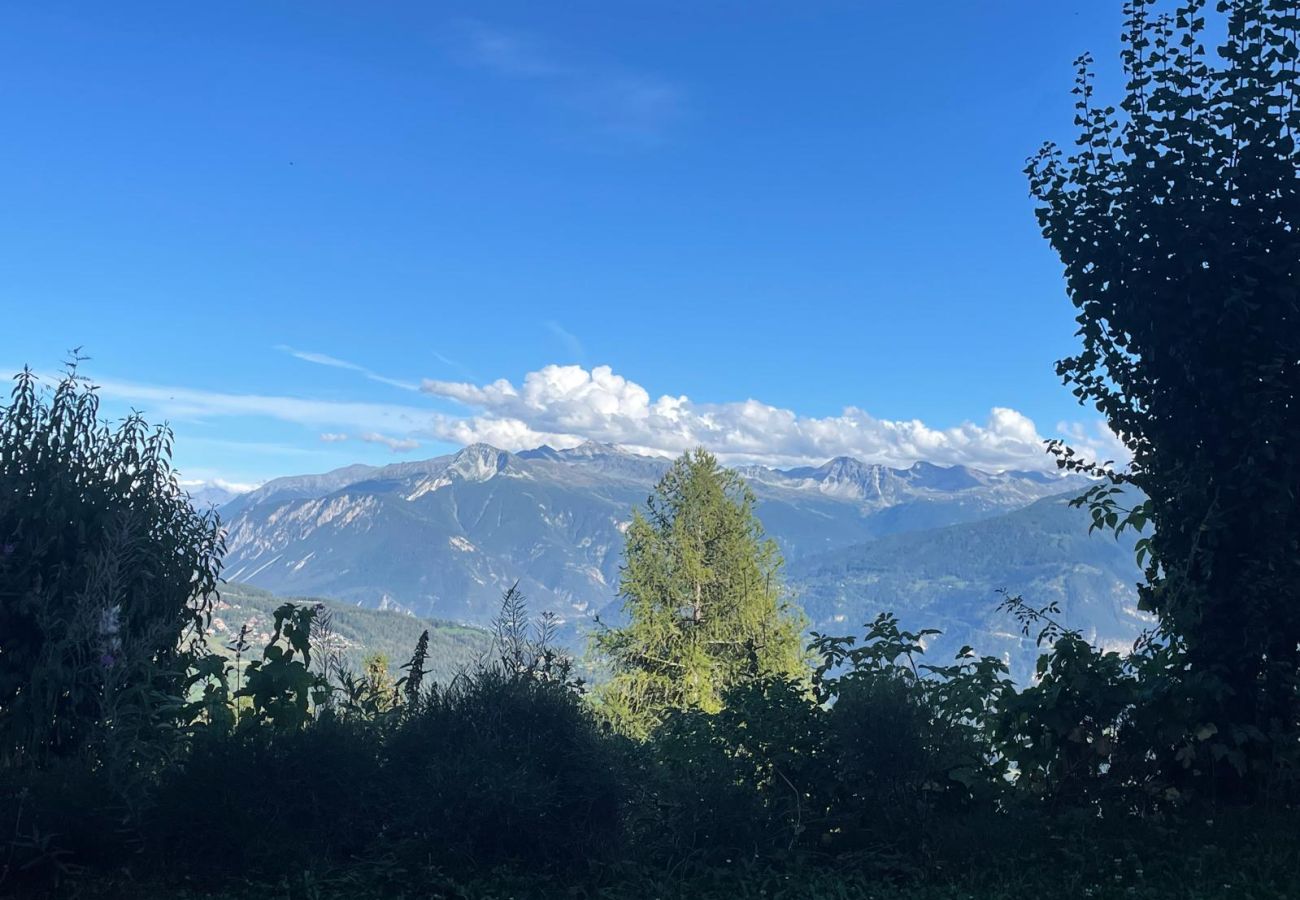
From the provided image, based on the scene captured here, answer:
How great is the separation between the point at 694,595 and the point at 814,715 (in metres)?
26.1

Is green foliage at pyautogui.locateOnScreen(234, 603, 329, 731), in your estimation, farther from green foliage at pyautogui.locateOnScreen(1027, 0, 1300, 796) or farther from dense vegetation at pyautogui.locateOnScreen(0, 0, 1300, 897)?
green foliage at pyautogui.locateOnScreen(1027, 0, 1300, 796)

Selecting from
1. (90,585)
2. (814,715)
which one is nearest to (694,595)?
(814,715)

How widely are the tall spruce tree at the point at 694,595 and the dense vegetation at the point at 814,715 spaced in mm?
21550

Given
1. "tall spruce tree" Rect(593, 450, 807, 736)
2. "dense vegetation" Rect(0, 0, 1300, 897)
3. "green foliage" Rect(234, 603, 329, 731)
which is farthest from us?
"tall spruce tree" Rect(593, 450, 807, 736)

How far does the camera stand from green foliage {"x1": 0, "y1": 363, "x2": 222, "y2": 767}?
709cm

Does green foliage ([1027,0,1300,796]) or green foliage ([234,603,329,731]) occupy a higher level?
green foliage ([1027,0,1300,796])

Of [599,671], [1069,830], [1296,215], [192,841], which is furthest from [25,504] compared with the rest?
[599,671]

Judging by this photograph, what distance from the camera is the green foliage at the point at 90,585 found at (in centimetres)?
709

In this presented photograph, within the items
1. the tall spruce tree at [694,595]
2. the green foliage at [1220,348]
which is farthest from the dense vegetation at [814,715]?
the tall spruce tree at [694,595]

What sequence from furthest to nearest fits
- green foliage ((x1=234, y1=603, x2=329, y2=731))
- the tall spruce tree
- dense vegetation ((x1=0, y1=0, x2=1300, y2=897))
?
the tall spruce tree, green foliage ((x1=234, y1=603, x2=329, y2=731)), dense vegetation ((x1=0, y1=0, x2=1300, y2=897))

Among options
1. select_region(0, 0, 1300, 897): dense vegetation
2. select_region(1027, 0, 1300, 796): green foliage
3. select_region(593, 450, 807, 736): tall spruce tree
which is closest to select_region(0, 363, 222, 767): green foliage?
select_region(0, 0, 1300, 897): dense vegetation

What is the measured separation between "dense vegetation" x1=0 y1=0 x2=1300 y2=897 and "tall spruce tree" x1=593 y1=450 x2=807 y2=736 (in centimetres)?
2155

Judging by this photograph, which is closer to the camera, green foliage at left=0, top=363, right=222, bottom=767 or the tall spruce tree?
green foliage at left=0, top=363, right=222, bottom=767

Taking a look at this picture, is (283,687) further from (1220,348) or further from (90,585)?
(1220,348)
